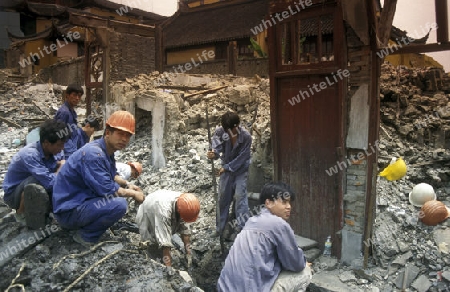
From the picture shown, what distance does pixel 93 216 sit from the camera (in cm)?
362

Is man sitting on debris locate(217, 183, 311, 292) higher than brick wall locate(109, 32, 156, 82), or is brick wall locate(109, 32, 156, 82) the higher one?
brick wall locate(109, 32, 156, 82)

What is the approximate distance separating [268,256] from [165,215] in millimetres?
1401

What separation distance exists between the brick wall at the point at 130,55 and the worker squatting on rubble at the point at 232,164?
5.64m

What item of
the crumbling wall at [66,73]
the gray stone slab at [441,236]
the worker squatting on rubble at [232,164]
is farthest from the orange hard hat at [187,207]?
the crumbling wall at [66,73]

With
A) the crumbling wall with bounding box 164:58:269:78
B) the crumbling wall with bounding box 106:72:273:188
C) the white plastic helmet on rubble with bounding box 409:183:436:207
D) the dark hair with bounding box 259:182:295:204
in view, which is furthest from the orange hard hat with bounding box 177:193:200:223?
the crumbling wall with bounding box 164:58:269:78

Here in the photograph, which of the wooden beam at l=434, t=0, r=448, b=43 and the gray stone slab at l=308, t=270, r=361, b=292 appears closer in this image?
the gray stone slab at l=308, t=270, r=361, b=292

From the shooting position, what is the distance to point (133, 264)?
3510mm

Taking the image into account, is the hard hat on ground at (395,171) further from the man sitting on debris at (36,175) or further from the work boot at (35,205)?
the work boot at (35,205)

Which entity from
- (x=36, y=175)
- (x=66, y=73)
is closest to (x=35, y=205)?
(x=36, y=175)

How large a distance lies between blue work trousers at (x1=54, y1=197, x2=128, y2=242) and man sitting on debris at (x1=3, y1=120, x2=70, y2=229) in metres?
0.43

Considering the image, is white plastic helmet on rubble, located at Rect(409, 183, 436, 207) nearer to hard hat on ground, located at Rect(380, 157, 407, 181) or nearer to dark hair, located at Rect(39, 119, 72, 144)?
hard hat on ground, located at Rect(380, 157, 407, 181)

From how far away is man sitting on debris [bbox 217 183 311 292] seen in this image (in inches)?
116

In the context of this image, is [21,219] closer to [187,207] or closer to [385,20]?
[187,207]

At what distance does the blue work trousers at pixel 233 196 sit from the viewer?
5684 millimetres
